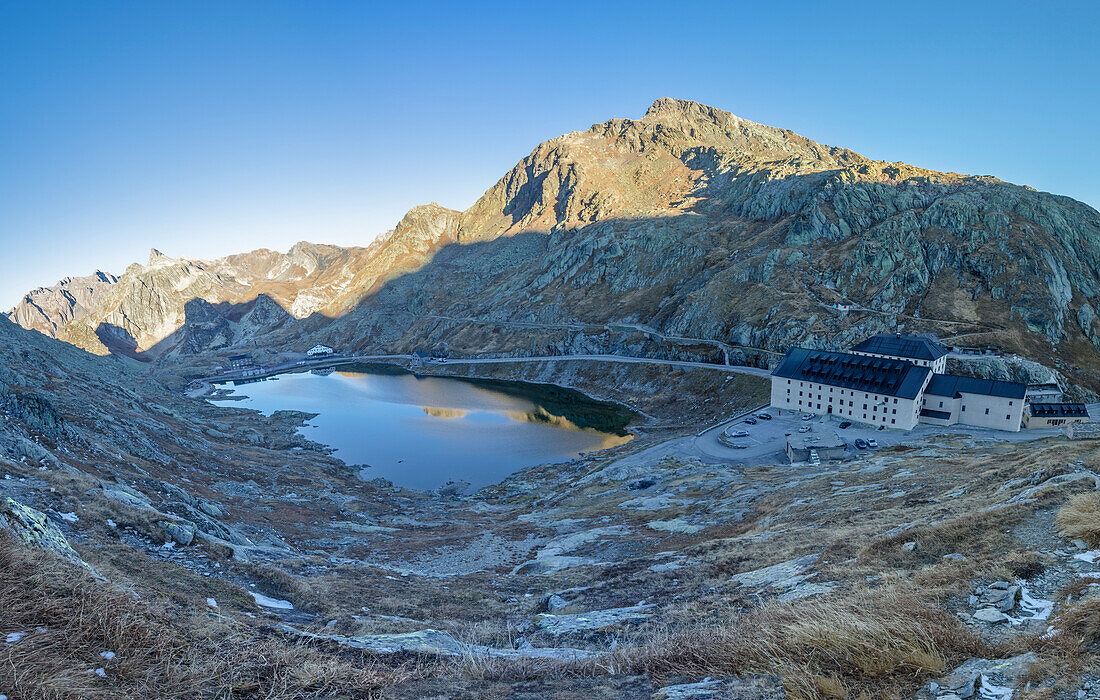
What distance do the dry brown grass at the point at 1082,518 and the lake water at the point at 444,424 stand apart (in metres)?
53.0

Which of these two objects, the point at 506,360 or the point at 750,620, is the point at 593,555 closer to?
the point at 750,620

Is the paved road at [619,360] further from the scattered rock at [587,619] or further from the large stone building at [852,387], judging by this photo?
the scattered rock at [587,619]

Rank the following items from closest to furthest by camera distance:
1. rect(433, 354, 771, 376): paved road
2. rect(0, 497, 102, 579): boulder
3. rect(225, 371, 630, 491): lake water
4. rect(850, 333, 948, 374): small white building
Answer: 1. rect(0, 497, 102, 579): boulder
2. rect(850, 333, 948, 374): small white building
3. rect(225, 371, 630, 491): lake water
4. rect(433, 354, 771, 376): paved road

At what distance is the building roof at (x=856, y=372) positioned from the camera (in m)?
56.3

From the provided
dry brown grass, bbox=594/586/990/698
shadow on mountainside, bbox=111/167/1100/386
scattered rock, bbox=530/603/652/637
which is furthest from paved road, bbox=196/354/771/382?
dry brown grass, bbox=594/586/990/698

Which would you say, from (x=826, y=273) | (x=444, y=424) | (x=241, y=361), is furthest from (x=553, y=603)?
(x=241, y=361)

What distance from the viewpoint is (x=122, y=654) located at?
20.9ft

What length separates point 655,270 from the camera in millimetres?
155875

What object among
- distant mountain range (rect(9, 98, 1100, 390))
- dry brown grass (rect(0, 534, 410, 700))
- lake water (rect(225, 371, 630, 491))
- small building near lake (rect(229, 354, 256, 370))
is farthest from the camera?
small building near lake (rect(229, 354, 256, 370))

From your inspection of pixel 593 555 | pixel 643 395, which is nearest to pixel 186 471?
pixel 593 555

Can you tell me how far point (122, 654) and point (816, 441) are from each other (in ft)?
183

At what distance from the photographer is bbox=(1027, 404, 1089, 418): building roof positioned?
175 feet

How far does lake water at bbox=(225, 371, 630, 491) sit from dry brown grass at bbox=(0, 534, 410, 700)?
5265 centimetres

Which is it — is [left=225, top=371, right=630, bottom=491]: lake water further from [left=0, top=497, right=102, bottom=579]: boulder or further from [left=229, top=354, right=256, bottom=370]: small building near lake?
[left=0, top=497, right=102, bottom=579]: boulder
